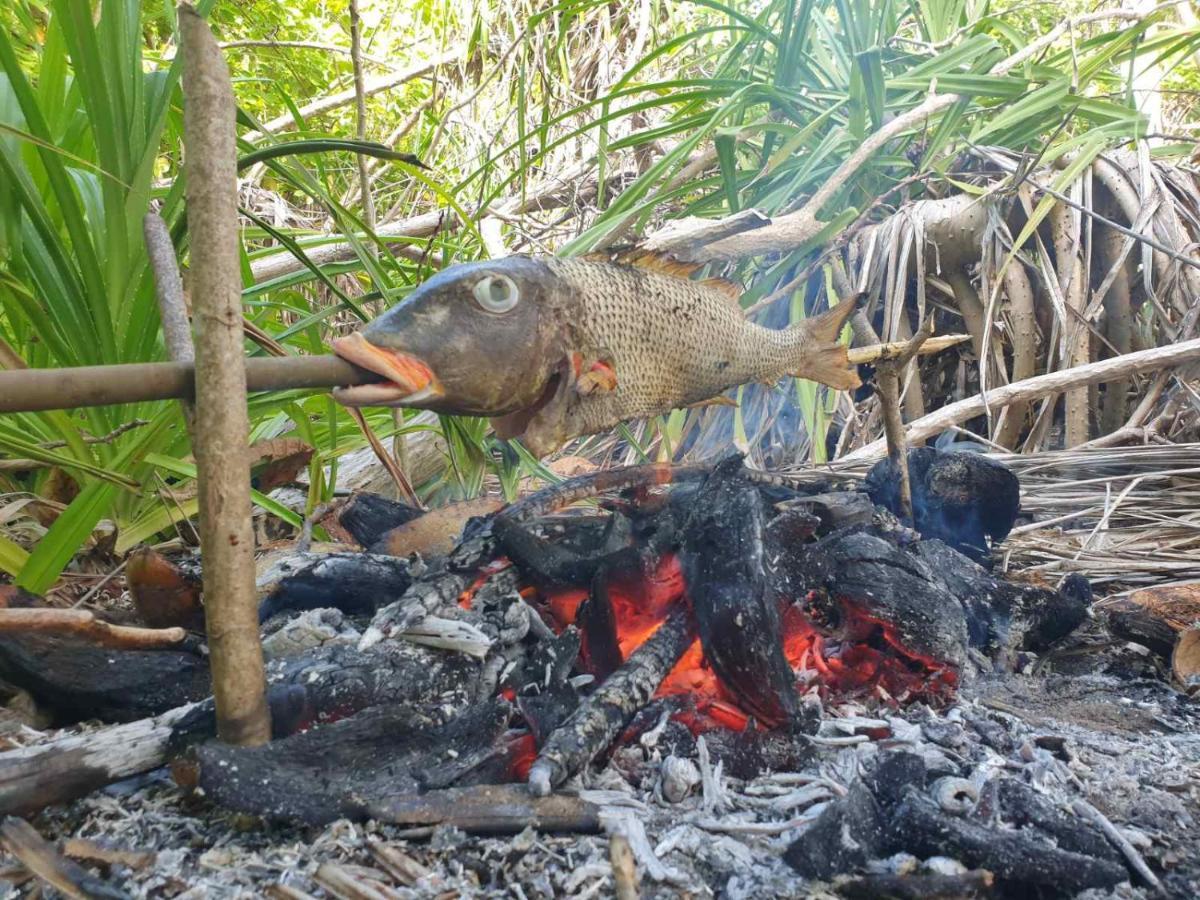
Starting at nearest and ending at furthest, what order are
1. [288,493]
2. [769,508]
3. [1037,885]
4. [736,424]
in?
[1037,885] < [769,508] < [288,493] < [736,424]

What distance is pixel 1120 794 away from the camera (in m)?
0.94

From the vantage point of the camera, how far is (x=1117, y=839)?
83cm

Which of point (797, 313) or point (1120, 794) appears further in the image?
point (797, 313)

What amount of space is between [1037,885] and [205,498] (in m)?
0.99

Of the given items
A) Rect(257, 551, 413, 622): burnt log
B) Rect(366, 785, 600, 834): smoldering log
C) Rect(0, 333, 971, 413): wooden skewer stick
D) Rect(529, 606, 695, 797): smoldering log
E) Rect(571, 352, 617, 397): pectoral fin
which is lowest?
Rect(366, 785, 600, 834): smoldering log

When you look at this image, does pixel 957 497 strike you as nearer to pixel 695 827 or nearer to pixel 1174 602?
pixel 1174 602

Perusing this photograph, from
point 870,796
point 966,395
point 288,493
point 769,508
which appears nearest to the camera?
point 870,796

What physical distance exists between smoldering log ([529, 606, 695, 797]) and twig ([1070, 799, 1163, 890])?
0.55 meters

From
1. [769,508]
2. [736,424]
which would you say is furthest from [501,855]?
[736,424]

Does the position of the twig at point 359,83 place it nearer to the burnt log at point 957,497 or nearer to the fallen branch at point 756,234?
the fallen branch at point 756,234

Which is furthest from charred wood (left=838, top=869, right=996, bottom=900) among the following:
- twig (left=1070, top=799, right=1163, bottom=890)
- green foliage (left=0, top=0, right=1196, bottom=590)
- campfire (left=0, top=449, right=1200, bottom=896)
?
green foliage (left=0, top=0, right=1196, bottom=590)

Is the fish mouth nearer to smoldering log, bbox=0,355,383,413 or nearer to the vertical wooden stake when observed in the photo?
smoldering log, bbox=0,355,383,413

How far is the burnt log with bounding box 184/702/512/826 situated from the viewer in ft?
2.56

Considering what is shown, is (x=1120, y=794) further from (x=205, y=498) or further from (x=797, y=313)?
(x=797, y=313)
